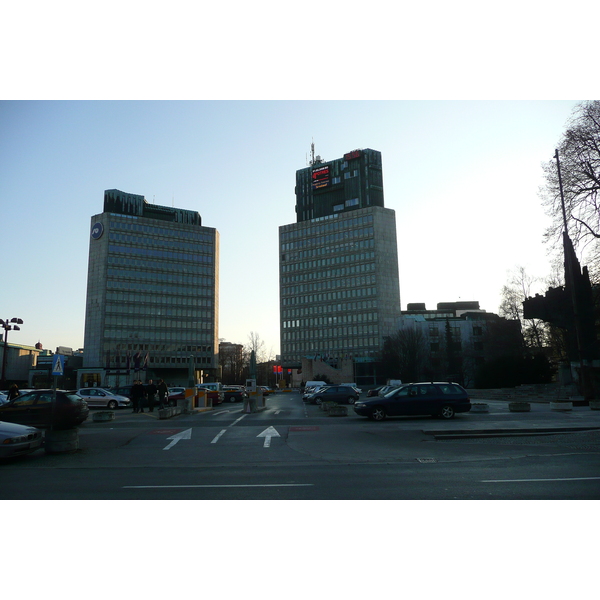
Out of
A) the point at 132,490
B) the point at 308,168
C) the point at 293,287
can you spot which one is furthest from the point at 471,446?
the point at 308,168

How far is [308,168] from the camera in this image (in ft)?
495

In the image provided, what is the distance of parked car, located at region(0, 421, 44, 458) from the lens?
1191 centimetres

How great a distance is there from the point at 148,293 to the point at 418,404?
108 metres

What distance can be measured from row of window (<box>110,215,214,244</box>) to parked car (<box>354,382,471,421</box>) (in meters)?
111

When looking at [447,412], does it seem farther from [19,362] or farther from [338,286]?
[19,362]

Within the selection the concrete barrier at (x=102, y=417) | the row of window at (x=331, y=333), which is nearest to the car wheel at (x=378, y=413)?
the concrete barrier at (x=102, y=417)

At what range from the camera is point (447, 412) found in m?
20.9

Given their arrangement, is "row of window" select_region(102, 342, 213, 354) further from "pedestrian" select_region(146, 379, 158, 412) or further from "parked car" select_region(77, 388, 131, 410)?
"pedestrian" select_region(146, 379, 158, 412)

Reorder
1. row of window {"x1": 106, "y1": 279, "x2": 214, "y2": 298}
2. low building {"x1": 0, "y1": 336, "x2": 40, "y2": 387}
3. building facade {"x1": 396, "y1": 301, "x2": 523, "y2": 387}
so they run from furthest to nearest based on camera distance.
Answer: low building {"x1": 0, "y1": 336, "x2": 40, "y2": 387}, row of window {"x1": 106, "y1": 279, "x2": 214, "y2": 298}, building facade {"x1": 396, "y1": 301, "x2": 523, "y2": 387}

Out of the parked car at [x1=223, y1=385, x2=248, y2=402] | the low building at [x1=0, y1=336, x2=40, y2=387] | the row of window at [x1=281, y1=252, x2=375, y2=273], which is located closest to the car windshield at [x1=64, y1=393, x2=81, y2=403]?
the parked car at [x1=223, y1=385, x2=248, y2=402]

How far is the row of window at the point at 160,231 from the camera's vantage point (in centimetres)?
11975

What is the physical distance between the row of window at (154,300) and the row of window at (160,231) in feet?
51.4

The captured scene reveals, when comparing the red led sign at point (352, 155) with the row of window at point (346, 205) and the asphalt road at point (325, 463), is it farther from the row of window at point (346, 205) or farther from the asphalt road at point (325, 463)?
the asphalt road at point (325, 463)

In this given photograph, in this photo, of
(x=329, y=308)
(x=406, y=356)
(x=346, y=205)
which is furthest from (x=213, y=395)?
(x=346, y=205)
